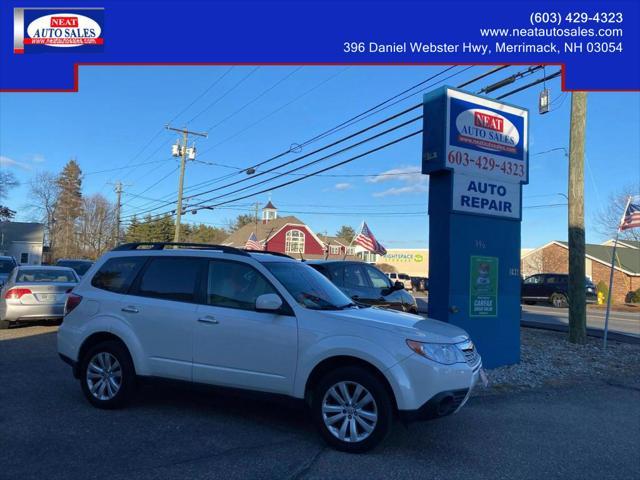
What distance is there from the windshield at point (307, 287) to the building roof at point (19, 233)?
71.4 m

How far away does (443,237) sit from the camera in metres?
8.45

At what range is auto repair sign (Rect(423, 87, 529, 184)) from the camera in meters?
8.48

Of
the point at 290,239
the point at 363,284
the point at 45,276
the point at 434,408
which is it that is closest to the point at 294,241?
the point at 290,239

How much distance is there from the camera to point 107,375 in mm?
5863

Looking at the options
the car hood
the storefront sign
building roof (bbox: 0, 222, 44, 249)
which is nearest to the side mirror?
the car hood

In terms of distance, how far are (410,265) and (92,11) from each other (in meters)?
65.8

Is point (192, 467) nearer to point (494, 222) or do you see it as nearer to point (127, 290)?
point (127, 290)

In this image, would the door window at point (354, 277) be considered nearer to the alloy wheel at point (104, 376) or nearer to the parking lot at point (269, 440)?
the parking lot at point (269, 440)

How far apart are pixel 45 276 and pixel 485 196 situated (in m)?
10.3

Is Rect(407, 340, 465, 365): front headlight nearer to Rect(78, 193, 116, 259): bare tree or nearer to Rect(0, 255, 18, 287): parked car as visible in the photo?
Rect(0, 255, 18, 287): parked car

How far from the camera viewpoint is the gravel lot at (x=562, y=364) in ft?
26.3

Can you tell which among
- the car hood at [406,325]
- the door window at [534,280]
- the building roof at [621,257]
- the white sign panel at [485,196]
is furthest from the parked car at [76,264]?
the building roof at [621,257]

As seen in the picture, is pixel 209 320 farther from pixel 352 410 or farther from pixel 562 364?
pixel 562 364

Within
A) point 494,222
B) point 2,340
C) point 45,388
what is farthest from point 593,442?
point 2,340
